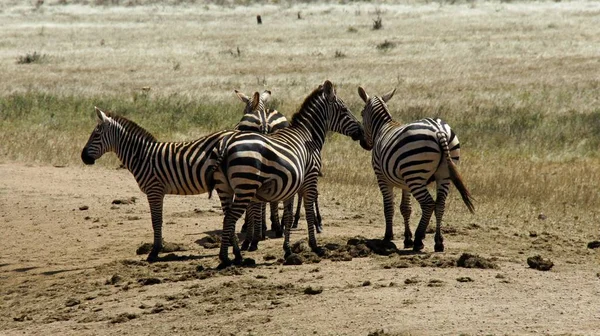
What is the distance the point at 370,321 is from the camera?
8.05 meters

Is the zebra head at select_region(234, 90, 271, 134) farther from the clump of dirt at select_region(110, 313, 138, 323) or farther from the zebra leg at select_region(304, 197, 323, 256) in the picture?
the clump of dirt at select_region(110, 313, 138, 323)

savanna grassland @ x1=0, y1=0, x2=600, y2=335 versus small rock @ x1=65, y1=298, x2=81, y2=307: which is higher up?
savanna grassland @ x1=0, y1=0, x2=600, y2=335

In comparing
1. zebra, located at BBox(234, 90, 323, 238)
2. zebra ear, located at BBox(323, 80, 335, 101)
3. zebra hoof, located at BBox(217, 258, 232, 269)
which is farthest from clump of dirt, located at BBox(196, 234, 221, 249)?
zebra ear, located at BBox(323, 80, 335, 101)

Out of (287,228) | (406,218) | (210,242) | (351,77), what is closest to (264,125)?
(210,242)

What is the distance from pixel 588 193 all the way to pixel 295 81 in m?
17.8

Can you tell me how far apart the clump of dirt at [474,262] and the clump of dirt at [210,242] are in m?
3.62

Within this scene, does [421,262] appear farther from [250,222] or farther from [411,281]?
[250,222]

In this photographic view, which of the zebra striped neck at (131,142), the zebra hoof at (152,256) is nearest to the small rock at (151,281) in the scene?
the zebra hoof at (152,256)

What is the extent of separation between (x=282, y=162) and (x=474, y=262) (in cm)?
229

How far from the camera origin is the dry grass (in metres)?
17.8

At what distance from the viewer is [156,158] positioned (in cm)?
1174

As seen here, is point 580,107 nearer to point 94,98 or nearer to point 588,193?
point 588,193

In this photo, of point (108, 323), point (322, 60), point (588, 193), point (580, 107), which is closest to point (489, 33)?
point (322, 60)

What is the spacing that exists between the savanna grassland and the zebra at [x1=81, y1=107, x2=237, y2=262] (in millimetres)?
792
